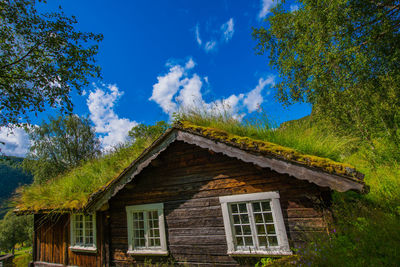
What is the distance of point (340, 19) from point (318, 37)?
3.50 feet

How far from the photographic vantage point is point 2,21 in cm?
880

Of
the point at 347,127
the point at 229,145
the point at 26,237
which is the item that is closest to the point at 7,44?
the point at 229,145

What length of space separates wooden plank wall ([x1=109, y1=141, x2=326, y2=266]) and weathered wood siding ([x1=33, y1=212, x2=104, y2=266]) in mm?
779

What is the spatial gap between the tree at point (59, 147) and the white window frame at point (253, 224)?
24.0 metres

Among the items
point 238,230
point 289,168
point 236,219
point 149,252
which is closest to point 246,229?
point 238,230

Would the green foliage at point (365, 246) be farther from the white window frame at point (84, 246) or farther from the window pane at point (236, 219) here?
the white window frame at point (84, 246)

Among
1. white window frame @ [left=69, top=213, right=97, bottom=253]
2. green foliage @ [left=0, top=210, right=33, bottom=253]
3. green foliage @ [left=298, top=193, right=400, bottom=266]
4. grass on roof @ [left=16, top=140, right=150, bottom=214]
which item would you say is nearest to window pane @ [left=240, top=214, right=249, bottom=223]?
green foliage @ [left=298, top=193, right=400, bottom=266]

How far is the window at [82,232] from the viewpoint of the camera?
7.73 m

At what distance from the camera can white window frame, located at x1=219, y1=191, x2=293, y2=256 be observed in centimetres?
467

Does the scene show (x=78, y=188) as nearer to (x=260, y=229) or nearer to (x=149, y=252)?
(x=149, y=252)

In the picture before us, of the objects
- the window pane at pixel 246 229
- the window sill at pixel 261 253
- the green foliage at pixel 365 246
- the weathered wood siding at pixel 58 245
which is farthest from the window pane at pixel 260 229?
the weathered wood siding at pixel 58 245

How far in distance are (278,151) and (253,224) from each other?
6.91 feet

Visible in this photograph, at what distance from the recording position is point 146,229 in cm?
651

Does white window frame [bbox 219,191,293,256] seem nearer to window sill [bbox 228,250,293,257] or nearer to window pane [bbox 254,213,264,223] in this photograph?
window sill [bbox 228,250,293,257]
